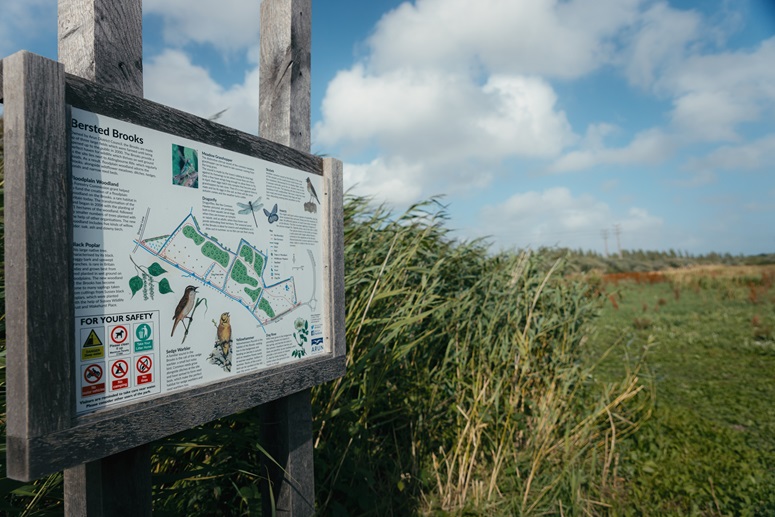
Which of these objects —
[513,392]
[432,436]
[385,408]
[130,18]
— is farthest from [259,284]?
[513,392]

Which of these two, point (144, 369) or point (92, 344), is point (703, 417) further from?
point (92, 344)

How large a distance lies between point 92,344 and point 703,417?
5920mm

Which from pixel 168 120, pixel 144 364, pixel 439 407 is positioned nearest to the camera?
pixel 144 364

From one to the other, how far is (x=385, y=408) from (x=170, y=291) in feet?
6.39

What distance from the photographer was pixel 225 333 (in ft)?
4.95

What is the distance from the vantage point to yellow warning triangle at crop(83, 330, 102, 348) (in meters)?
1.15

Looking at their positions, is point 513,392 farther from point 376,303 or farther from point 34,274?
point 34,274

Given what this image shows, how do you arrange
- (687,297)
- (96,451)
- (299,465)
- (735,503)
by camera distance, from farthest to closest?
(687,297) → (735,503) → (299,465) → (96,451)

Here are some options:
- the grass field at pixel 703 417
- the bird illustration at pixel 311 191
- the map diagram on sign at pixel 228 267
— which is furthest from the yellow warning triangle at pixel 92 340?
the grass field at pixel 703 417

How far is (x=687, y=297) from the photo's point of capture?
51.2 feet

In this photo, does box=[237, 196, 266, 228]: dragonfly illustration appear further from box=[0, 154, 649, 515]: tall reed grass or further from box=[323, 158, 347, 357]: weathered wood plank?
box=[0, 154, 649, 515]: tall reed grass

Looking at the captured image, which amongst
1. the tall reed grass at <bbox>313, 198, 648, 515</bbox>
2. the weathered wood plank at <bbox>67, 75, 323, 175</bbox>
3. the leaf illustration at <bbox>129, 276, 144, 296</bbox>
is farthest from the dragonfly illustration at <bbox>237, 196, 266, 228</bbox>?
the tall reed grass at <bbox>313, 198, 648, 515</bbox>

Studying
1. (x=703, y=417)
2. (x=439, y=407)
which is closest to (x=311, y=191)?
(x=439, y=407)

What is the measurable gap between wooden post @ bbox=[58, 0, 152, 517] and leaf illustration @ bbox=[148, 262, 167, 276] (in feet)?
1.51
